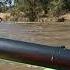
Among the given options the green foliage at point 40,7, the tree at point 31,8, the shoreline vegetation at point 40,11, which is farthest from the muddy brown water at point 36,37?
the tree at point 31,8

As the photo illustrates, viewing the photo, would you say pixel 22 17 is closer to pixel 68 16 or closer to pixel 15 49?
pixel 68 16

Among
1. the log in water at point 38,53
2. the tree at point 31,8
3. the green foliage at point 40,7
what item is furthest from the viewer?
the tree at point 31,8

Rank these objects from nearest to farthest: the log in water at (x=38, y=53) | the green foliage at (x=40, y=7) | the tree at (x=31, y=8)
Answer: the log in water at (x=38, y=53) → the green foliage at (x=40, y=7) → the tree at (x=31, y=8)

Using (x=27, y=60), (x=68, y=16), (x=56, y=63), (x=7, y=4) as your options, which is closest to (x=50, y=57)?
(x=56, y=63)

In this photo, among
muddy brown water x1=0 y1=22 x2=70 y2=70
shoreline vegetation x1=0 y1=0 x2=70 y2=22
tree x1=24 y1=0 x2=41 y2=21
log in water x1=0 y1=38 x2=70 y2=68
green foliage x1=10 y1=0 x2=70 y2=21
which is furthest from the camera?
tree x1=24 y1=0 x2=41 y2=21

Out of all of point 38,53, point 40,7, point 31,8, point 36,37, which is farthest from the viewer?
point 40,7

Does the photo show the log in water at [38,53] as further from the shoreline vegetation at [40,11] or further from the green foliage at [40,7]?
the green foliage at [40,7]

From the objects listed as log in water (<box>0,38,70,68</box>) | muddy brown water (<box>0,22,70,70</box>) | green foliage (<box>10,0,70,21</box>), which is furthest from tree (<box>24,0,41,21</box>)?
log in water (<box>0,38,70,68</box>)

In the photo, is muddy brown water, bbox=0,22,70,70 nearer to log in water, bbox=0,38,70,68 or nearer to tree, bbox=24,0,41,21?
log in water, bbox=0,38,70,68

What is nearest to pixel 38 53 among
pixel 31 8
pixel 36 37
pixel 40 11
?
pixel 36 37

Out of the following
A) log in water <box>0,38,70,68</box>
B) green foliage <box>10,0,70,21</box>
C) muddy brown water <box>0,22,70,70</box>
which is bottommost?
muddy brown water <box>0,22,70,70</box>

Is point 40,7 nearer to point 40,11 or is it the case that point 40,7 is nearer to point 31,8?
point 40,11

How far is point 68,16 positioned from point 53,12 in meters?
2.10

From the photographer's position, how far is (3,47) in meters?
2.39
